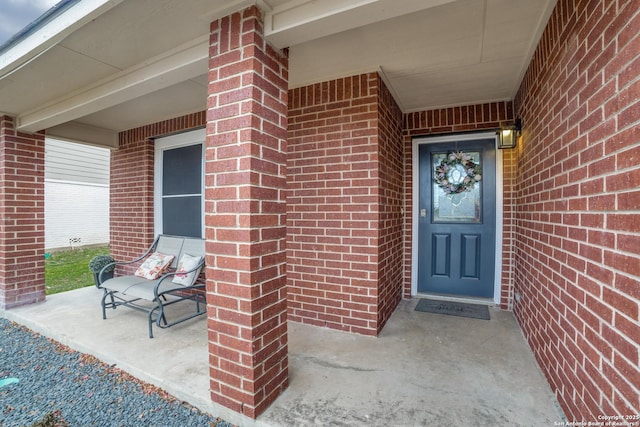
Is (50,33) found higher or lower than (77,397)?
higher

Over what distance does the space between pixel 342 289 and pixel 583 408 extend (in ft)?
5.88

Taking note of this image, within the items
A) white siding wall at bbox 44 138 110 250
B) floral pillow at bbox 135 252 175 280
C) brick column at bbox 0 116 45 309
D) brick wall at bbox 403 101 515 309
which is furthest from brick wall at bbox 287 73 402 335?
white siding wall at bbox 44 138 110 250

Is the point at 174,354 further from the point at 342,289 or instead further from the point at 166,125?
the point at 166,125

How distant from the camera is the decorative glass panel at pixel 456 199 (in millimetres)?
3660

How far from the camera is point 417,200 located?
3.88m

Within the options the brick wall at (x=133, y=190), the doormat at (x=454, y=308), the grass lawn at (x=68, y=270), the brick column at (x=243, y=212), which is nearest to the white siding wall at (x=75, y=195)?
the grass lawn at (x=68, y=270)

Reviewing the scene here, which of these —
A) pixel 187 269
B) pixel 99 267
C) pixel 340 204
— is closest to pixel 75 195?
pixel 99 267

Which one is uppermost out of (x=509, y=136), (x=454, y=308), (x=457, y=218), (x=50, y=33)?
(x=50, y=33)

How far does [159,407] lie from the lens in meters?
1.85

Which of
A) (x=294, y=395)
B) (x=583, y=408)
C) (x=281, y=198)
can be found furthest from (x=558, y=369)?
(x=281, y=198)

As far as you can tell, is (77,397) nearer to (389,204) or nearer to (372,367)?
(372,367)

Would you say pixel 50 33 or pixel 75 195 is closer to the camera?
pixel 50 33

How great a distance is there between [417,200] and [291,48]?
247 cm

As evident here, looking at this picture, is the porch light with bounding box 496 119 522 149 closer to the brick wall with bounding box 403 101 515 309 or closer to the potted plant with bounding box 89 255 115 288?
the brick wall with bounding box 403 101 515 309
